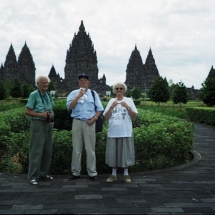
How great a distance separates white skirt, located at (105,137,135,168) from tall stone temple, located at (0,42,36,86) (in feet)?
300

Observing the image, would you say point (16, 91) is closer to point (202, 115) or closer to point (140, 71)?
point (202, 115)

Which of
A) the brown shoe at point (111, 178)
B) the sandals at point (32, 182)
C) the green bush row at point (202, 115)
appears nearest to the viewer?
the sandals at point (32, 182)

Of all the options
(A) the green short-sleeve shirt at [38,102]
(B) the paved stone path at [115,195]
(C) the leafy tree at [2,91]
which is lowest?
(B) the paved stone path at [115,195]

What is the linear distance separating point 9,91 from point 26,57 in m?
46.2

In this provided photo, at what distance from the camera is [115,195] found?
465 cm

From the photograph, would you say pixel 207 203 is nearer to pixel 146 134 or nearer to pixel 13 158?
pixel 146 134

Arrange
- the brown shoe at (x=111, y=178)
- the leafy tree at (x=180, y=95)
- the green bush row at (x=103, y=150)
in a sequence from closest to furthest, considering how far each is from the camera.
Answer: the brown shoe at (x=111, y=178) < the green bush row at (x=103, y=150) < the leafy tree at (x=180, y=95)

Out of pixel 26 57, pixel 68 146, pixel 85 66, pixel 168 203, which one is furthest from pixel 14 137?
pixel 26 57

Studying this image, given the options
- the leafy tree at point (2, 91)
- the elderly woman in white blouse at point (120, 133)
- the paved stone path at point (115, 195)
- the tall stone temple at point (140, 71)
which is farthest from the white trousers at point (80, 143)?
the tall stone temple at point (140, 71)

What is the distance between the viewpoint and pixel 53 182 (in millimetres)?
5336

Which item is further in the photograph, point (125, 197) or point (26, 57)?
point (26, 57)

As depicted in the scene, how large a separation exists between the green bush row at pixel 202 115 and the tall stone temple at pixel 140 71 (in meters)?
73.5

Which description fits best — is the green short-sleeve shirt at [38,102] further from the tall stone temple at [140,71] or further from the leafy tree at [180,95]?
the tall stone temple at [140,71]

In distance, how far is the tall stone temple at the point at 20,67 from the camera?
95.1m
